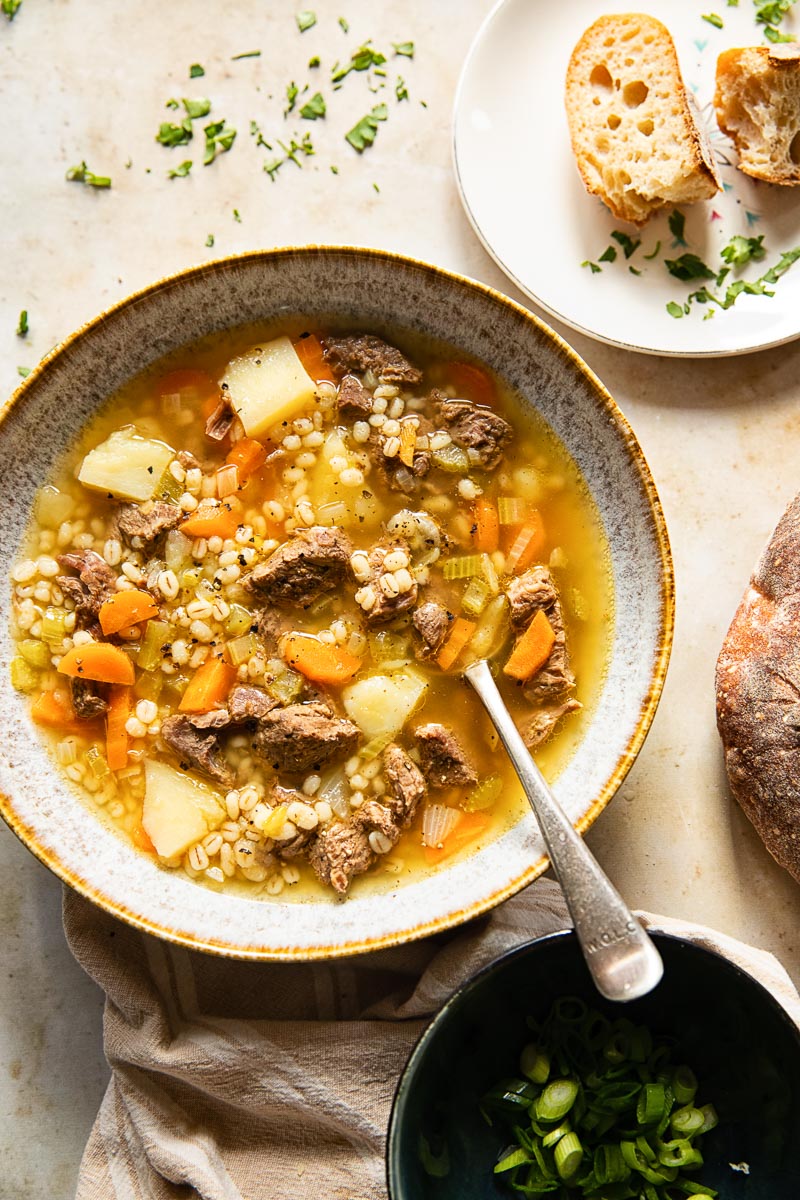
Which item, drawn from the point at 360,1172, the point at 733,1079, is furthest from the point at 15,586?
the point at 733,1079

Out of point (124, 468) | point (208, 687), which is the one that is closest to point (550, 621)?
point (208, 687)

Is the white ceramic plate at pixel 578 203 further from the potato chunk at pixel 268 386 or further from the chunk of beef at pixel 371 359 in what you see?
the potato chunk at pixel 268 386

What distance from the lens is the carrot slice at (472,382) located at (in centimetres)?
368

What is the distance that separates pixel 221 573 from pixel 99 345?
907 mm

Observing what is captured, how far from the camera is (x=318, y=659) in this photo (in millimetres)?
3557

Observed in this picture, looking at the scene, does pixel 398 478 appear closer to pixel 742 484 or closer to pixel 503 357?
pixel 503 357

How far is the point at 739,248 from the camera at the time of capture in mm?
3934

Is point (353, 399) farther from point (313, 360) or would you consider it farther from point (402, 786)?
point (402, 786)

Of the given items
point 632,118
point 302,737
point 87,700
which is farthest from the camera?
point 632,118

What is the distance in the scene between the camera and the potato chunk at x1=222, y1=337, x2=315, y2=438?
361 centimetres

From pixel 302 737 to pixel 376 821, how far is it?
Result: 0.39 m

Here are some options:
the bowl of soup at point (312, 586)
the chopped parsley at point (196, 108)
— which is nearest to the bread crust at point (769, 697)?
the bowl of soup at point (312, 586)

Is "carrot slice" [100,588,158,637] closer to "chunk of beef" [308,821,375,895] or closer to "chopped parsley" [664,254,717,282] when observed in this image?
"chunk of beef" [308,821,375,895]

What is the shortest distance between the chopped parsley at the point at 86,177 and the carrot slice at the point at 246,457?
50.2 inches
